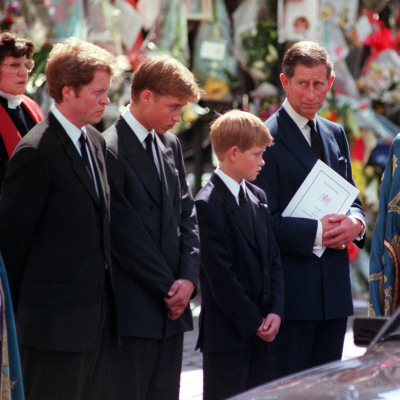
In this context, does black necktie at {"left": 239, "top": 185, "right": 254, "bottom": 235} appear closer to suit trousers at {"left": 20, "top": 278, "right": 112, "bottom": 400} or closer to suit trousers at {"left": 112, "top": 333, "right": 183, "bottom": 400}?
suit trousers at {"left": 112, "top": 333, "right": 183, "bottom": 400}

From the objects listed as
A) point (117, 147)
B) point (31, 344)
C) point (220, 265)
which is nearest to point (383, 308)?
point (220, 265)

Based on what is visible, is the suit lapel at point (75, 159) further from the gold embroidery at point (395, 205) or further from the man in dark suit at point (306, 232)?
the gold embroidery at point (395, 205)

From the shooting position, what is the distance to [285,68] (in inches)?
187

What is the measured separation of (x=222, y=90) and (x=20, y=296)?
5380mm

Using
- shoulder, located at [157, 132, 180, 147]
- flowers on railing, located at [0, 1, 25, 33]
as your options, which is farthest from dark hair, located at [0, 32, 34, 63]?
flowers on railing, located at [0, 1, 25, 33]

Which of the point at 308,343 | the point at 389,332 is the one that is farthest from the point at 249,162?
the point at 389,332

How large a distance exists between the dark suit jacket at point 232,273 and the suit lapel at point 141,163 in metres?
0.37

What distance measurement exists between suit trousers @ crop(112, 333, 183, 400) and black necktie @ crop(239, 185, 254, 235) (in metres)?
0.70

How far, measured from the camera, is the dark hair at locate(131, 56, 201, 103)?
160 inches

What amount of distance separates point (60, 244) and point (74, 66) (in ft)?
2.41

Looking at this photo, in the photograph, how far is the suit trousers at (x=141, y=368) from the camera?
12.8ft

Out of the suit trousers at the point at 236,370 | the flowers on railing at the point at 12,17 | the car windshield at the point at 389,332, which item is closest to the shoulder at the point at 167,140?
the suit trousers at the point at 236,370

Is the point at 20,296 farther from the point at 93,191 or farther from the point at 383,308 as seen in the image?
the point at 383,308

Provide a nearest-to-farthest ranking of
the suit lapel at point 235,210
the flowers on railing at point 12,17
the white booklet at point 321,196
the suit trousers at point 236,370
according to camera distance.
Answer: the suit trousers at point 236,370 → the suit lapel at point 235,210 → the white booklet at point 321,196 → the flowers on railing at point 12,17
